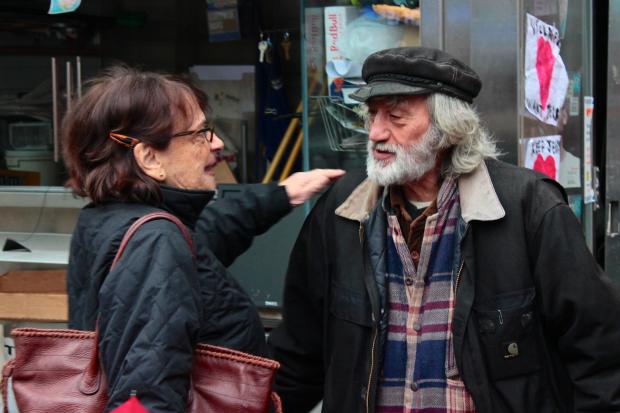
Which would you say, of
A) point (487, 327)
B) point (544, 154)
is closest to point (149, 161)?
point (487, 327)

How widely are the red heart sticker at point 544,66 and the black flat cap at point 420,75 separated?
125 centimetres

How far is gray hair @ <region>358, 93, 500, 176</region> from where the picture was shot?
2.56 meters

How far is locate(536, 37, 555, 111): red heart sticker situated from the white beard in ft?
4.34

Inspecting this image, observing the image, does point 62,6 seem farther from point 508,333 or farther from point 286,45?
point 508,333

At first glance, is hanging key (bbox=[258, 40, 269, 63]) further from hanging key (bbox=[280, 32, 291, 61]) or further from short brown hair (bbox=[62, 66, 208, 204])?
short brown hair (bbox=[62, 66, 208, 204])

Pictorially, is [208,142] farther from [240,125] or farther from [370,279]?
[240,125]

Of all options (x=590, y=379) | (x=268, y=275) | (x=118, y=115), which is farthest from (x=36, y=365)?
(x=268, y=275)

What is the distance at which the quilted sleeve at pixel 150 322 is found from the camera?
199 cm

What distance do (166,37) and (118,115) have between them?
4210mm

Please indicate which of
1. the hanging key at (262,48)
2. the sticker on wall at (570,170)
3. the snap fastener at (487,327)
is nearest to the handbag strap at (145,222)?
the snap fastener at (487,327)

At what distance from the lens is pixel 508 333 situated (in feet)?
7.92

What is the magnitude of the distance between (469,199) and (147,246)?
0.92 metres

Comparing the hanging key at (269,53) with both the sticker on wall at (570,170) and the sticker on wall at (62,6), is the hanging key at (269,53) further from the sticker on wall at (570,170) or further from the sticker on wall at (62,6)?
the sticker on wall at (570,170)

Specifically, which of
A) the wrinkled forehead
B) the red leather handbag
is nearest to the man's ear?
the wrinkled forehead
